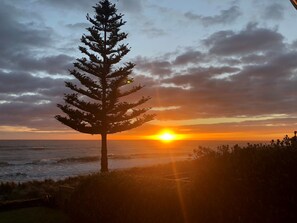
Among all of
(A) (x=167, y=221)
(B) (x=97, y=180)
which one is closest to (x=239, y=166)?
(A) (x=167, y=221)

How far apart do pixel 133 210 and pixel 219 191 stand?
7.64ft

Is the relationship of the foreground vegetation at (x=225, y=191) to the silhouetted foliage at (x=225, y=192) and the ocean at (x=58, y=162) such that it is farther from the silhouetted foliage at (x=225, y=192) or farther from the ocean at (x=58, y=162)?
the ocean at (x=58, y=162)

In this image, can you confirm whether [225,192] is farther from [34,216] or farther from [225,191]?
[34,216]

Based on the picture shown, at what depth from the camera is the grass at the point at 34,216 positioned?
11.9m

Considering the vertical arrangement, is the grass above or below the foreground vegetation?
below

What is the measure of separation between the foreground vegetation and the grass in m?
4.04

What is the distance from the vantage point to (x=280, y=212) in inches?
224

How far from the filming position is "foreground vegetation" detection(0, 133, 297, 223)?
579 centimetres

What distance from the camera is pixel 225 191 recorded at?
6.29 m

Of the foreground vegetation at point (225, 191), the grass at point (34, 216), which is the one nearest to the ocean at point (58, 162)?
the foreground vegetation at point (225, 191)

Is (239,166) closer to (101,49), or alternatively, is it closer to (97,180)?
(97,180)

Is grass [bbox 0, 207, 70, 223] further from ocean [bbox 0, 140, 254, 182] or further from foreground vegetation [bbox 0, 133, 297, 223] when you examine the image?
ocean [bbox 0, 140, 254, 182]

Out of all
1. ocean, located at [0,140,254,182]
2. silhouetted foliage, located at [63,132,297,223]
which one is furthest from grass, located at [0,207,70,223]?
ocean, located at [0,140,254,182]

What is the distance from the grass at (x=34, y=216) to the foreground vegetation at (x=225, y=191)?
4.04 m
